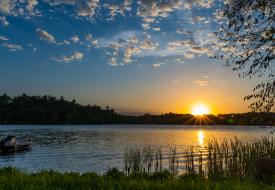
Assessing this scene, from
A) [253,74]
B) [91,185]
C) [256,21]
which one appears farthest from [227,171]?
[91,185]

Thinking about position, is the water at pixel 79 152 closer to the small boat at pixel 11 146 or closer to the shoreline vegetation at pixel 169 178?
the small boat at pixel 11 146

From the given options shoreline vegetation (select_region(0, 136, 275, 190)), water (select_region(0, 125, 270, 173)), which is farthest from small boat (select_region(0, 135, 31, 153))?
shoreline vegetation (select_region(0, 136, 275, 190))


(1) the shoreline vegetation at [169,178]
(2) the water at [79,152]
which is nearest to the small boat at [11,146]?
(2) the water at [79,152]

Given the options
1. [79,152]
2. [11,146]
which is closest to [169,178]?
[79,152]

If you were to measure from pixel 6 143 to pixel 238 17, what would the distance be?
51.6 meters

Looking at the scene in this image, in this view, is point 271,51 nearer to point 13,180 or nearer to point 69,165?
point 13,180

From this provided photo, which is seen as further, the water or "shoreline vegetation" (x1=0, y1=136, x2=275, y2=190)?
the water

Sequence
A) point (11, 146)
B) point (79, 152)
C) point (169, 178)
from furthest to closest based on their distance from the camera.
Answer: point (11, 146) → point (79, 152) → point (169, 178)

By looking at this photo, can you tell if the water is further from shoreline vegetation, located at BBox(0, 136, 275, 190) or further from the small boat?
shoreline vegetation, located at BBox(0, 136, 275, 190)

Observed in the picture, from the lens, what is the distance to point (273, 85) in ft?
53.3

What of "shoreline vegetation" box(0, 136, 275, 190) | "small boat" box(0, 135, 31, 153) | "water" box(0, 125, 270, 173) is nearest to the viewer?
"shoreline vegetation" box(0, 136, 275, 190)

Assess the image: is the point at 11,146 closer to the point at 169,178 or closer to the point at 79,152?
the point at 79,152

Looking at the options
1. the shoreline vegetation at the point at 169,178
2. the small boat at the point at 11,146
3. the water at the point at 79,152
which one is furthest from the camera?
the small boat at the point at 11,146

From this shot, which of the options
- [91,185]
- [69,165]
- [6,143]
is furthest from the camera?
[6,143]
